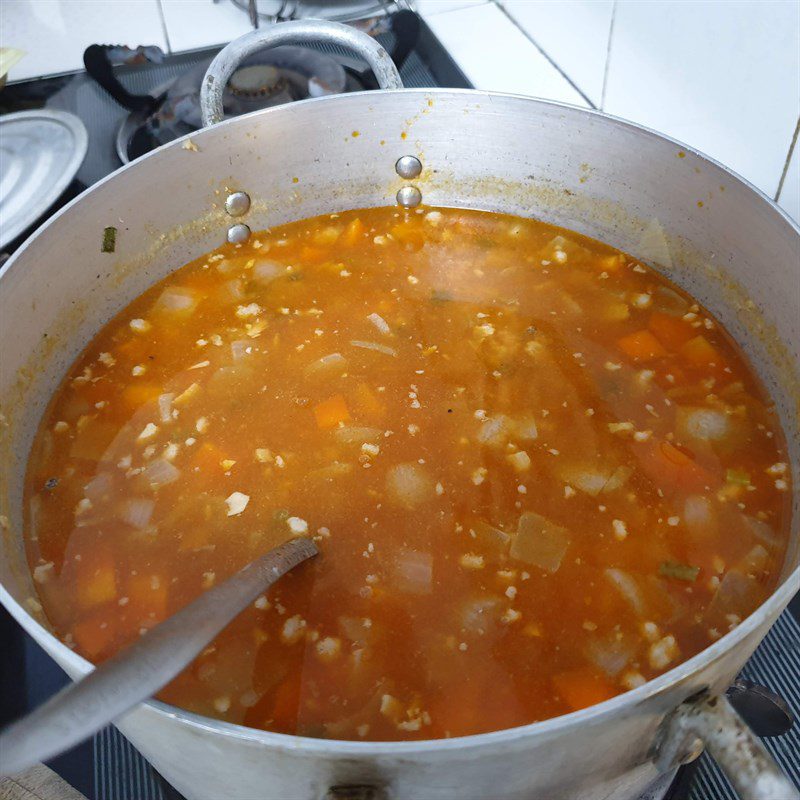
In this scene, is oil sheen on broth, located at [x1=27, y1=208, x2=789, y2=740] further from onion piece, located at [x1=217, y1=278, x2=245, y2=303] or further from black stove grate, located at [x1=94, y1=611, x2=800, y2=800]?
black stove grate, located at [x1=94, y1=611, x2=800, y2=800]

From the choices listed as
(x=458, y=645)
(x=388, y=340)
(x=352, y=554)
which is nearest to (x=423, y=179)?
(x=388, y=340)

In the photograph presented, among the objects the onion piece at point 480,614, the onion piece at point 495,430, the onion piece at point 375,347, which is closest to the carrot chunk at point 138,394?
the onion piece at point 375,347

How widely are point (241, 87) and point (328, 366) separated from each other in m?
0.79

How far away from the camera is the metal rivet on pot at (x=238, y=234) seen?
1709 mm

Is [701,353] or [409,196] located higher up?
[409,196]

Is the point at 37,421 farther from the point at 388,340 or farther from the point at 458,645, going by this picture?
the point at 458,645

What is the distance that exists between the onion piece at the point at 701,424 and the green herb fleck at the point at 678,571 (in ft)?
0.82

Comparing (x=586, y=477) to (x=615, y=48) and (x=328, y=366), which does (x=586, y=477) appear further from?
(x=615, y=48)

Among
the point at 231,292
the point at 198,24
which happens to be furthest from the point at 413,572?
the point at 198,24

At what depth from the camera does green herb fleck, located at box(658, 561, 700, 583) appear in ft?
3.89

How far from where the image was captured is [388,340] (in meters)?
1.52

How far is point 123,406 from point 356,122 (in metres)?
0.72

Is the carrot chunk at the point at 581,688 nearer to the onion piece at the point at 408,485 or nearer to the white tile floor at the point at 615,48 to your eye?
the onion piece at the point at 408,485

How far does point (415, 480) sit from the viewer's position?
1297 mm
